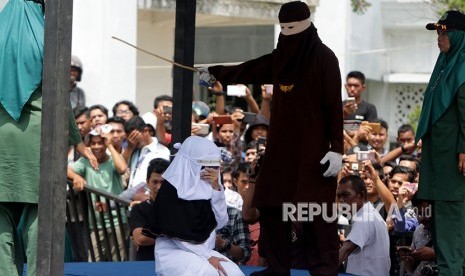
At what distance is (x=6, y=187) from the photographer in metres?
6.53

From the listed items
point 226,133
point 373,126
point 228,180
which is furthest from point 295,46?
point 226,133

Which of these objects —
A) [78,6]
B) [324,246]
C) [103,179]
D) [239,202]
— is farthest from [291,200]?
[78,6]

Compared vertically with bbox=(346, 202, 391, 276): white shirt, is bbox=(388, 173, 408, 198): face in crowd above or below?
above

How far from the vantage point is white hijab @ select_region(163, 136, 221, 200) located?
715 centimetres

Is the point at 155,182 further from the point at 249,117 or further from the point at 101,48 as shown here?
the point at 101,48

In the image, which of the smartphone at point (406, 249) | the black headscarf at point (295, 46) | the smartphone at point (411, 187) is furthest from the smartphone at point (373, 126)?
the black headscarf at point (295, 46)

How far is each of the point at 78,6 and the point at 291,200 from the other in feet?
26.8

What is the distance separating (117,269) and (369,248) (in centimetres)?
179

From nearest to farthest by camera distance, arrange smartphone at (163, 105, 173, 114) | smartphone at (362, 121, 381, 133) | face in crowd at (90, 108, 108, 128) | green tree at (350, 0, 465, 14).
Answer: smartphone at (362, 121, 381, 133) → smartphone at (163, 105, 173, 114) → face in crowd at (90, 108, 108, 128) → green tree at (350, 0, 465, 14)

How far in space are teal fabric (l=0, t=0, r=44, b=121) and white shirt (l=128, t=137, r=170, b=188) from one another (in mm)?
3637

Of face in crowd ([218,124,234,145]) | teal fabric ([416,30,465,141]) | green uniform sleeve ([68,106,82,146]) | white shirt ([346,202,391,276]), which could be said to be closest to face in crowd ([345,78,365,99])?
face in crowd ([218,124,234,145])

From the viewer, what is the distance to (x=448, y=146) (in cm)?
724

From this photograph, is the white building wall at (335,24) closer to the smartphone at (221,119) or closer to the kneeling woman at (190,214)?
the smartphone at (221,119)

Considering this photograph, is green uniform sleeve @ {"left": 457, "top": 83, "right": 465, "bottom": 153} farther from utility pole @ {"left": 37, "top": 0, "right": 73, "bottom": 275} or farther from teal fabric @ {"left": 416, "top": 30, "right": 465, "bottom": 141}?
utility pole @ {"left": 37, "top": 0, "right": 73, "bottom": 275}
